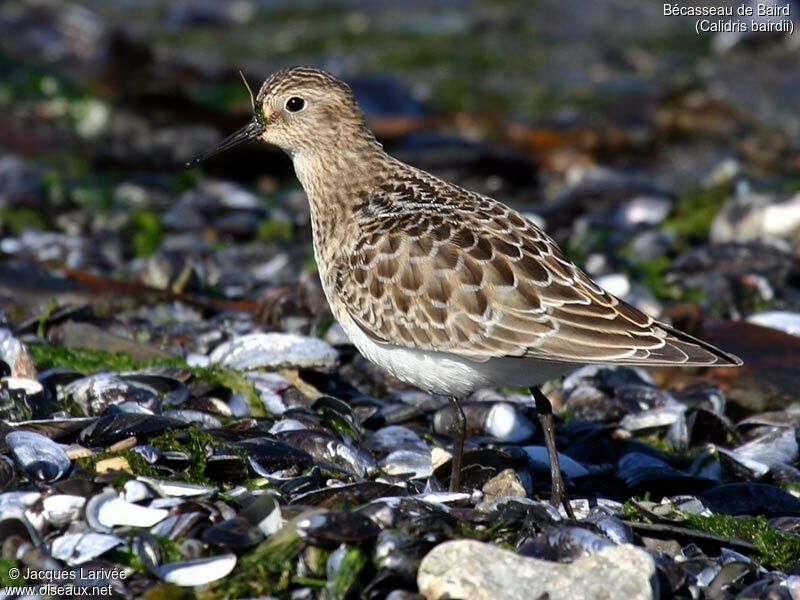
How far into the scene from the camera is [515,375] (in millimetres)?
5742

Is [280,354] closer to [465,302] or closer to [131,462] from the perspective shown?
[465,302]

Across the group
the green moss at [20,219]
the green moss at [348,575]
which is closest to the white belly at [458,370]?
the green moss at [348,575]

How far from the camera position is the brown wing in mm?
5496

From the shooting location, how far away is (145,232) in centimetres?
1059

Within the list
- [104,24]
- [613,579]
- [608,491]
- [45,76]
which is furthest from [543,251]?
[104,24]

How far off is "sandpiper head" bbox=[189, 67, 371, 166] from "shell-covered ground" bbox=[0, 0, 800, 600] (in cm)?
115

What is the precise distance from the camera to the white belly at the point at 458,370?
18.7 feet

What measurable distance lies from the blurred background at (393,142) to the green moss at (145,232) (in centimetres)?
3

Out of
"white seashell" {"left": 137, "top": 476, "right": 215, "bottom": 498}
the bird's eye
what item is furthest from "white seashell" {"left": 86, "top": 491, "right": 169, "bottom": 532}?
the bird's eye

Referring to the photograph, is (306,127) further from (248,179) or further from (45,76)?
(45,76)

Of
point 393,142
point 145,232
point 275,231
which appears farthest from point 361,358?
point 393,142

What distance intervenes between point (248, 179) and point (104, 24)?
6089mm

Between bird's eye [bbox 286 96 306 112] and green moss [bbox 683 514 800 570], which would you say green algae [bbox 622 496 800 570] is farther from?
bird's eye [bbox 286 96 306 112]

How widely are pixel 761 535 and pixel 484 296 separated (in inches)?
63.9
